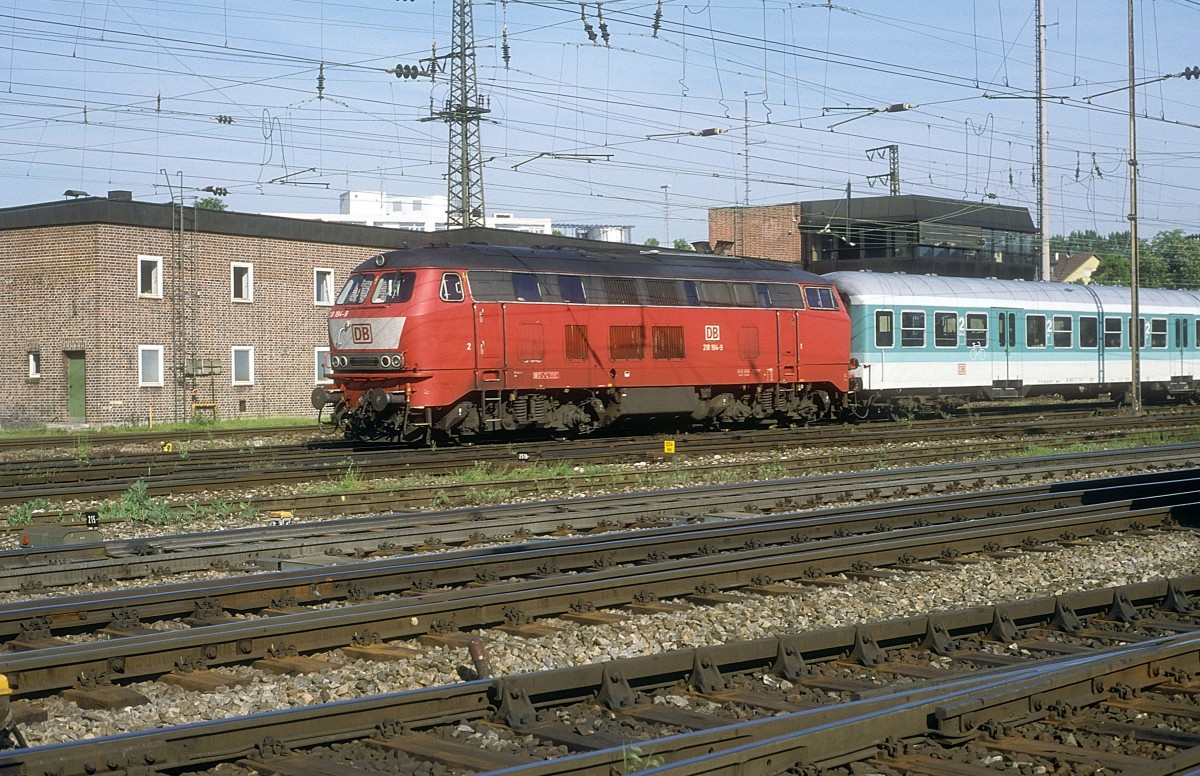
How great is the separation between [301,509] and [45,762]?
9.45 metres

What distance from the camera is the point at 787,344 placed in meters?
26.2

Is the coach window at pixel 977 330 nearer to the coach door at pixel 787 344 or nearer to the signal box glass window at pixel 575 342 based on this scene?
the coach door at pixel 787 344

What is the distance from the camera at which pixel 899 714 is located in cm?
557

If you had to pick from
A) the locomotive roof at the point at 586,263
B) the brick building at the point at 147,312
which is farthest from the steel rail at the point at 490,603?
the brick building at the point at 147,312

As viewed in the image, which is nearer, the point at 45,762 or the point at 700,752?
the point at 45,762

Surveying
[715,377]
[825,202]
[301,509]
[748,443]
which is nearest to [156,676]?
[301,509]

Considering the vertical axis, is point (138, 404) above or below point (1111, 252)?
below

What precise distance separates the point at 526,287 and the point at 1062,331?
17108mm

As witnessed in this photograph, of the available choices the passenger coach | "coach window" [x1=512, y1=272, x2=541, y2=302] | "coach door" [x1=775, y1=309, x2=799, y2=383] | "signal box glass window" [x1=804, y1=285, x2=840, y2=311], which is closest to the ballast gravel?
"coach window" [x1=512, y1=272, x2=541, y2=302]

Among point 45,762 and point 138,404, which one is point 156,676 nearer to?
point 45,762

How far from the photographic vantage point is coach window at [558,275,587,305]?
22.5 m

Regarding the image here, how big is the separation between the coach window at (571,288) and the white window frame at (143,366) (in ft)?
52.6

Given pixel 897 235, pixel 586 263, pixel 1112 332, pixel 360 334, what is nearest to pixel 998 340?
pixel 1112 332

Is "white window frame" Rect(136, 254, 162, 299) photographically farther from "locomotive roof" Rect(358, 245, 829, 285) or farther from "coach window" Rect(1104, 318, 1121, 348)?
"coach window" Rect(1104, 318, 1121, 348)
